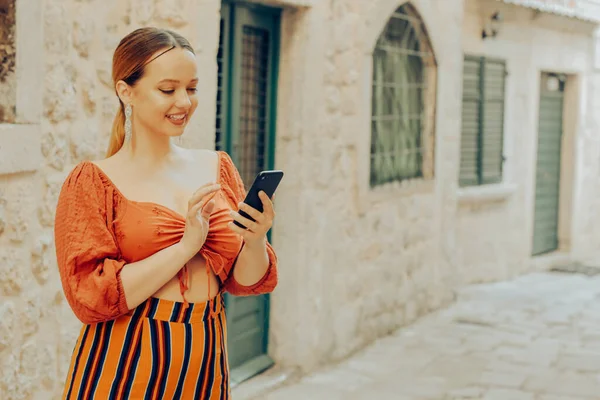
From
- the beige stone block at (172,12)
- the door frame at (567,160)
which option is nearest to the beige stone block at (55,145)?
the beige stone block at (172,12)

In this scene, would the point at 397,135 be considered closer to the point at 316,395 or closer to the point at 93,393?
the point at 316,395

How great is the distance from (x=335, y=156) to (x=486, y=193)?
401 cm

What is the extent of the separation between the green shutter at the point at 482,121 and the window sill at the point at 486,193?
9 centimetres

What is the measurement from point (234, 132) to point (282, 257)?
3.22 ft

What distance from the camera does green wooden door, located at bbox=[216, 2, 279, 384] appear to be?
5.29 metres

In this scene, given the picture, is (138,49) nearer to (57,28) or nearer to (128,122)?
(128,122)

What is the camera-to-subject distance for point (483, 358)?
252 inches

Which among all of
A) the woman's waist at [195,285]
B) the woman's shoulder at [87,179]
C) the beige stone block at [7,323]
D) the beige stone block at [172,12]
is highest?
the beige stone block at [172,12]

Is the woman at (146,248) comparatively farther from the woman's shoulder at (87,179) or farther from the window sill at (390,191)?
the window sill at (390,191)

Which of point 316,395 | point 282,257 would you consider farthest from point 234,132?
point 316,395

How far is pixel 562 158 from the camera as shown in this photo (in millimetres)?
11742

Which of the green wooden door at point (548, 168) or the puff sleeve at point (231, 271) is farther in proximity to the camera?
the green wooden door at point (548, 168)

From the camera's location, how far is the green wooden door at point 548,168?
11.2 metres

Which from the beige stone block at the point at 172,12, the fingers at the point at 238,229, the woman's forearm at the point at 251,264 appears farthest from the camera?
the beige stone block at the point at 172,12
